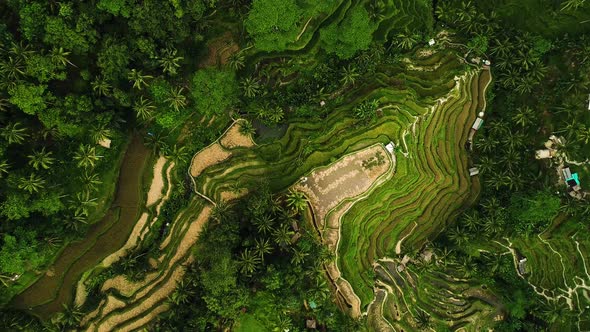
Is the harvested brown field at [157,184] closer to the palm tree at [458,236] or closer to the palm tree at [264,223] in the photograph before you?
the palm tree at [264,223]

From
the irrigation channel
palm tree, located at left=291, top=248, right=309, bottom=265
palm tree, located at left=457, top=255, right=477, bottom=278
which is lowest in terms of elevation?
palm tree, located at left=457, top=255, right=477, bottom=278

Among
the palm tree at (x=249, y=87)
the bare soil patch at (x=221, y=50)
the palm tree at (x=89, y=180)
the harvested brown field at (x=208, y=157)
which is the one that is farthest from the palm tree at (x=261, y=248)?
the bare soil patch at (x=221, y=50)

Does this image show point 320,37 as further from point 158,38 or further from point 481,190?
point 481,190

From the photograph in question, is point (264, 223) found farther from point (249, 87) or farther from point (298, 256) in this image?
point (249, 87)

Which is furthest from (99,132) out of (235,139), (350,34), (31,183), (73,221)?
(350,34)

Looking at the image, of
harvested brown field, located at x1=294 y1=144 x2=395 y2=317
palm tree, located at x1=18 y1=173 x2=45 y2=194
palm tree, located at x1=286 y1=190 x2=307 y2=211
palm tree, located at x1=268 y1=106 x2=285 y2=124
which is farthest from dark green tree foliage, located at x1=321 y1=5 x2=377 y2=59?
palm tree, located at x1=18 y1=173 x2=45 y2=194

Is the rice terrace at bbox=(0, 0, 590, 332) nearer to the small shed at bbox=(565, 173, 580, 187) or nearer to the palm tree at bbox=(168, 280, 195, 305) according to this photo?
the small shed at bbox=(565, 173, 580, 187)
